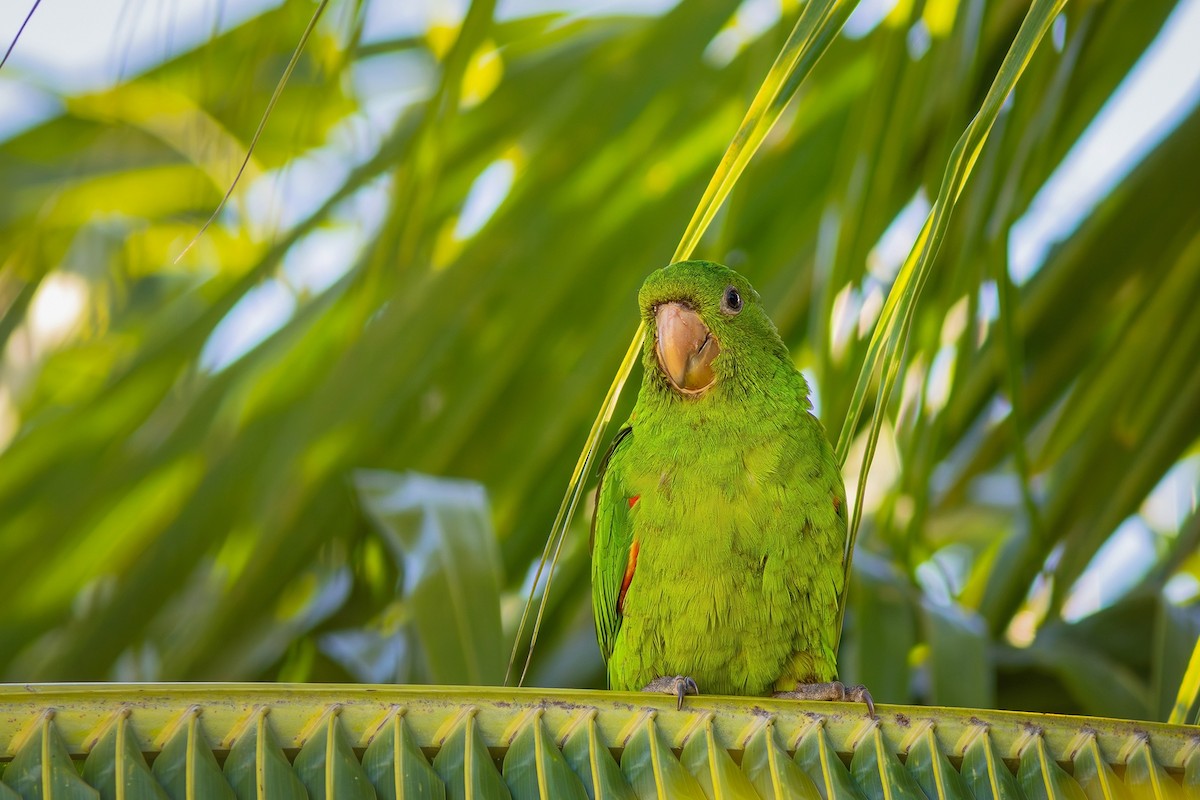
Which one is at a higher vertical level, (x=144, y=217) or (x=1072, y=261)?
(x=144, y=217)

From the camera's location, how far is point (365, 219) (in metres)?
2.21

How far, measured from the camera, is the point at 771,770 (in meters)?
1.07

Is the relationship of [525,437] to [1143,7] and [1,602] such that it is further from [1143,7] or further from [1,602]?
[1143,7]

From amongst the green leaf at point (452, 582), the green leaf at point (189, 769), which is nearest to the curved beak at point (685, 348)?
the green leaf at point (452, 582)

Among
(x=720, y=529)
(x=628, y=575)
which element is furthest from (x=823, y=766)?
(x=628, y=575)

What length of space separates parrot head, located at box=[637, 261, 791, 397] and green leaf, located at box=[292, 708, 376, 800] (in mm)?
1072

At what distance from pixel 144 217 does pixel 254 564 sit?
1.54m

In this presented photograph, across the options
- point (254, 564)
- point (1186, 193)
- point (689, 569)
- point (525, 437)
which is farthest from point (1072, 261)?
point (254, 564)

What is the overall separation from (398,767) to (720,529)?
2.74 ft

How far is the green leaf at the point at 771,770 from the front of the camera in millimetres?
1051

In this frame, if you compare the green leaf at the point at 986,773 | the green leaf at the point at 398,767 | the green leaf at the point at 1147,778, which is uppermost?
the green leaf at the point at 398,767

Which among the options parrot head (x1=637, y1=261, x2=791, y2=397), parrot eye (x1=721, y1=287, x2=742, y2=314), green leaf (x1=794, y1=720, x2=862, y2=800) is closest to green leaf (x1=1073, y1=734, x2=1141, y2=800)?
green leaf (x1=794, y1=720, x2=862, y2=800)

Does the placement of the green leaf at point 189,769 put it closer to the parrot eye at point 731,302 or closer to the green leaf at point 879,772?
the green leaf at point 879,772

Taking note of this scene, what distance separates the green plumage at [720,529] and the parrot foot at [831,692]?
50 mm
